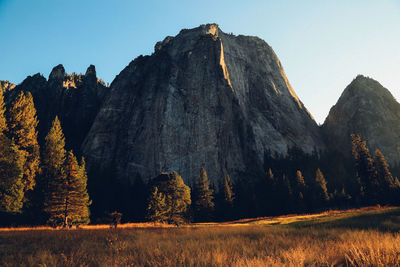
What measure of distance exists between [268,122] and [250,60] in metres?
39.4

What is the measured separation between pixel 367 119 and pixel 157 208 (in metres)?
113

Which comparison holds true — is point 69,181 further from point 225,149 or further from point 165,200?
point 225,149

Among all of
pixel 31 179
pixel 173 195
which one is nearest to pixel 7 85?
pixel 31 179

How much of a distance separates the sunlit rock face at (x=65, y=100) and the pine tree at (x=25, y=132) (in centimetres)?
6681

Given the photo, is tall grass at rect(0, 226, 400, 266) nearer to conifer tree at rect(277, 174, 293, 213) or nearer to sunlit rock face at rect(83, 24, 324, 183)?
conifer tree at rect(277, 174, 293, 213)

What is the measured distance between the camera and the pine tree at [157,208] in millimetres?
33625

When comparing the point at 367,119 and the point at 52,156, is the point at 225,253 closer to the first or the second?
the point at 52,156

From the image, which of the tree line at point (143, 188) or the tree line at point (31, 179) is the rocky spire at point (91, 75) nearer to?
the tree line at point (143, 188)

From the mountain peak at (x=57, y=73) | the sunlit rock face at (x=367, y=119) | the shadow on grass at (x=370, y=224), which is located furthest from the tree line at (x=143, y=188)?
the mountain peak at (x=57, y=73)

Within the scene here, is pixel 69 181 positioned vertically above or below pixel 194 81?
below

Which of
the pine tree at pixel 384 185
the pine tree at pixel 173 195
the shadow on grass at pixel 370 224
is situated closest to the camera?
the shadow on grass at pixel 370 224

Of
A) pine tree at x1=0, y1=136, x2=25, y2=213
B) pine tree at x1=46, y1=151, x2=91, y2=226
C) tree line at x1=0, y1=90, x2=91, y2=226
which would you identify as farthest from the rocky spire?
pine tree at x1=0, y1=136, x2=25, y2=213

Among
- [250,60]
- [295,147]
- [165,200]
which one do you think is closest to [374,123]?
[295,147]

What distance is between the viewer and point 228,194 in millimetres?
53500
